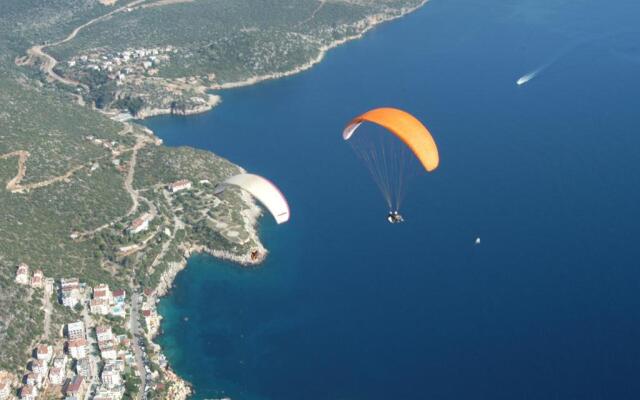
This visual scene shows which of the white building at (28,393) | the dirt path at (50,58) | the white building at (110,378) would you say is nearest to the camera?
the white building at (28,393)

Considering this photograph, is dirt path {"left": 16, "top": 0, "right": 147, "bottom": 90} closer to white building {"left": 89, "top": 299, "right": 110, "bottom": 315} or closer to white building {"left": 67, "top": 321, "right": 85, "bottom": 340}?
white building {"left": 89, "top": 299, "right": 110, "bottom": 315}

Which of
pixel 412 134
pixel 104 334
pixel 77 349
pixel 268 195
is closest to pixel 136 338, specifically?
pixel 104 334

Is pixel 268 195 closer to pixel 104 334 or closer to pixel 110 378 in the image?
pixel 110 378

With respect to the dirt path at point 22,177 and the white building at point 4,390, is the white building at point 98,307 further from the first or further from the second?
the dirt path at point 22,177

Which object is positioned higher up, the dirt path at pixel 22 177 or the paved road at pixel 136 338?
the dirt path at pixel 22 177

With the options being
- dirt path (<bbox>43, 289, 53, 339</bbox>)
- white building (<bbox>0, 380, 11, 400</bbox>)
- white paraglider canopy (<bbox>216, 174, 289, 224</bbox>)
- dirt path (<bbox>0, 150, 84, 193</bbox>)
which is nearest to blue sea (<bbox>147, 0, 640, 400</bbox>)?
dirt path (<bbox>43, 289, 53, 339</bbox>)

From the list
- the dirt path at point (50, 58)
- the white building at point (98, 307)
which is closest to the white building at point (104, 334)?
the white building at point (98, 307)
